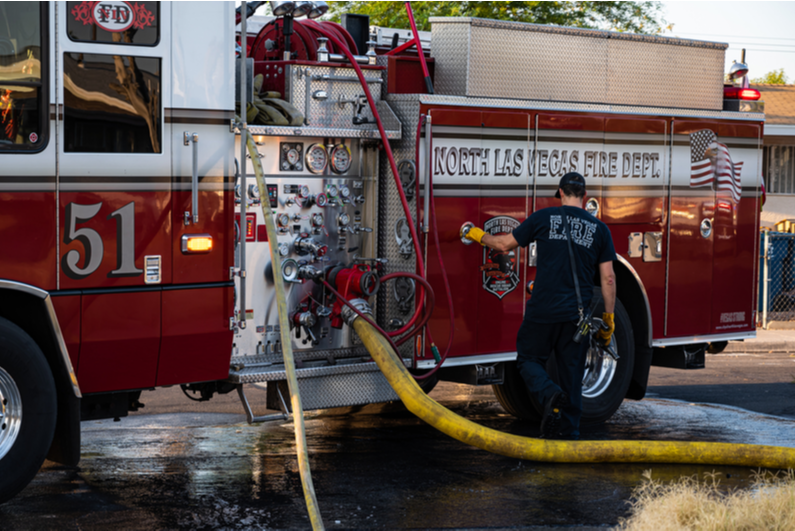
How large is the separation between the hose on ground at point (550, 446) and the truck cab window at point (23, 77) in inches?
92.6

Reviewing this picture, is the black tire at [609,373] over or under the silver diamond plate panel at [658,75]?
under

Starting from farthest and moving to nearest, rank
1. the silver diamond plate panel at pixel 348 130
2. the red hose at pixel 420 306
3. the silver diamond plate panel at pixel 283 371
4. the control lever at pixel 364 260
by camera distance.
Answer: the control lever at pixel 364 260 < the red hose at pixel 420 306 < the silver diamond plate panel at pixel 348 130 < the silver diamond plate panel at pixel 283 371

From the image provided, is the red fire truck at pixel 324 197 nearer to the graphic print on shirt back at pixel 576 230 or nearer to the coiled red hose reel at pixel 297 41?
the coiled red hose reel at pixel 297 41

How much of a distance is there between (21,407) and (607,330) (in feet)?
13.0

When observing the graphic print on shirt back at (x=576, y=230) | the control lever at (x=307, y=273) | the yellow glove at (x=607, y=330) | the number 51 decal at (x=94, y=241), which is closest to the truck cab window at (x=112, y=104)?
the number 51 decal at (x=94, y=241)

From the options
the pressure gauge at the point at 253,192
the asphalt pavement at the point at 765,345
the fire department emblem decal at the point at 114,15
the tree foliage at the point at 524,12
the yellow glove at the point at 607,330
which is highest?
the tree foliage at the point at 524,12

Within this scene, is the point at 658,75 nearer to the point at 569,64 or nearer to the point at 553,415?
the point at 569,64

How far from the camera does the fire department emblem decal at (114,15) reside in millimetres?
5086

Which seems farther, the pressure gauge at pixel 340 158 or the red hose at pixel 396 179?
the pressure gauge at pixel 340 158

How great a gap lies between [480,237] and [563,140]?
46.3 inches

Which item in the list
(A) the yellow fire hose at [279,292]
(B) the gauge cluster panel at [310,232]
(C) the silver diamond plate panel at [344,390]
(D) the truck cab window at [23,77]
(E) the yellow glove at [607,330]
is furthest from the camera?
(E) the yellow glove at [607,330]

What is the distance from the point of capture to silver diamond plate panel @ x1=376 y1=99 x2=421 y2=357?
21.4 ft

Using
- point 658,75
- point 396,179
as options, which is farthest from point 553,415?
point 658,75

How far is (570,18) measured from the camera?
957 inches
